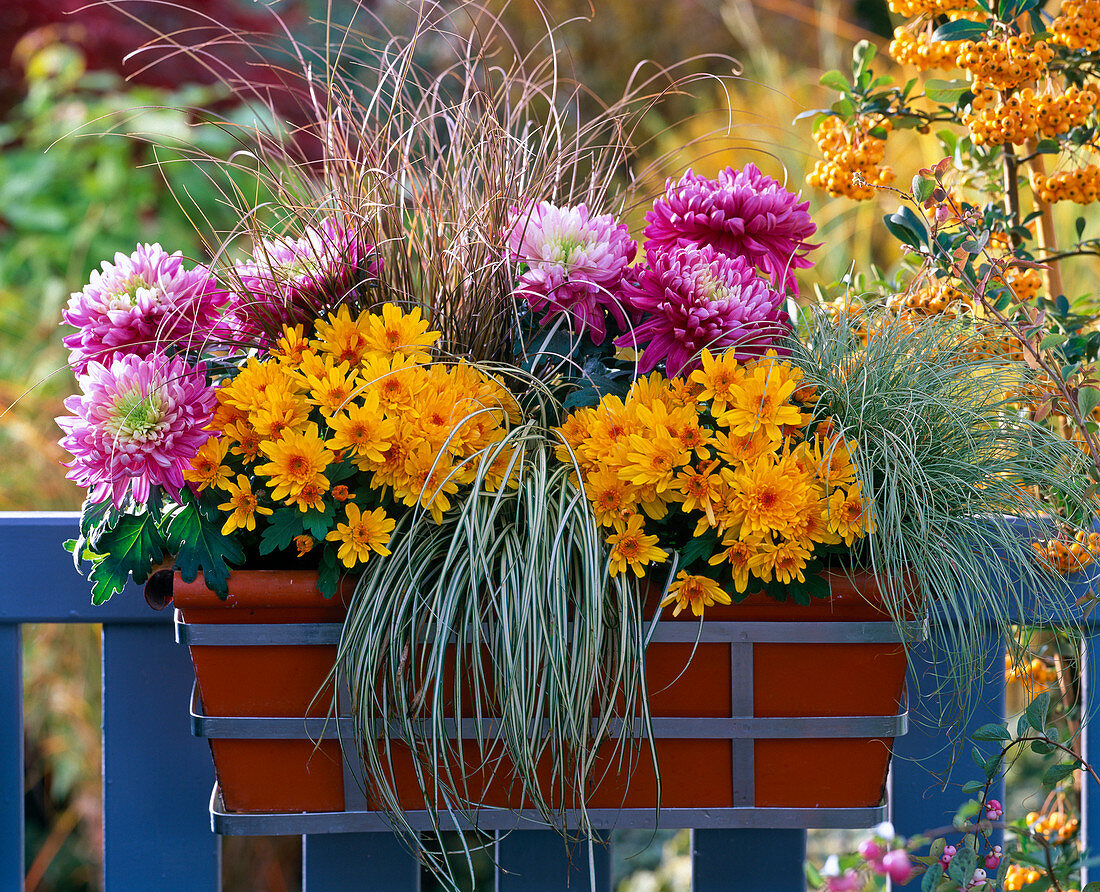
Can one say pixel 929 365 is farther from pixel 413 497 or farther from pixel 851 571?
pixel 413 497

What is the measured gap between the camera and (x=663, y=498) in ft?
2.81

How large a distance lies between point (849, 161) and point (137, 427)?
2.82 ft

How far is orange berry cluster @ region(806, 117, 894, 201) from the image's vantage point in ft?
3.84

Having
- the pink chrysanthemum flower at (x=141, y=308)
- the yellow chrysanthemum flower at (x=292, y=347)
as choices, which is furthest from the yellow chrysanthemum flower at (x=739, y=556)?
the pink chrysanthemum flower at (x=141, y=308)

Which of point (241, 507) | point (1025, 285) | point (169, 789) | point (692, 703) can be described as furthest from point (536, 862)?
point (1025, 285)

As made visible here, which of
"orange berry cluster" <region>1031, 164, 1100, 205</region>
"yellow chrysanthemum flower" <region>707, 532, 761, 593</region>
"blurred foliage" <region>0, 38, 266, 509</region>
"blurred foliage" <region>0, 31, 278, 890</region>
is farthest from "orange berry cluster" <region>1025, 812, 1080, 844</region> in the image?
"blurred foliage" <region>0, 38, 266, 509</region>

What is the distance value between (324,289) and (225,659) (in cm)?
37

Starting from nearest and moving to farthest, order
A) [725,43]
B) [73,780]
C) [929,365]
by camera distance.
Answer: [929,365]
[73,780]
[725,43]

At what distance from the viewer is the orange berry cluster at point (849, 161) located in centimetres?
117

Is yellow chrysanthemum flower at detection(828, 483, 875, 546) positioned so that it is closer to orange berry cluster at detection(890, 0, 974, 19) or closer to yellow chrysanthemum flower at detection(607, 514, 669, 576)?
yellow chrysanthemum flower at detection(607, 514, 669, 576)

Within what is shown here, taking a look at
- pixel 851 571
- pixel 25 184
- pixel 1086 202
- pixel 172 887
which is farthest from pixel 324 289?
pixel 25 184

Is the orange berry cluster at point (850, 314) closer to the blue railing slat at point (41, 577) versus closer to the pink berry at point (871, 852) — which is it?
the pink berry at point (871, 852)

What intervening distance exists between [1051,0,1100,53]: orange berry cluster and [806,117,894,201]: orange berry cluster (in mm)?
211

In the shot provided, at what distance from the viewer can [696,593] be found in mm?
835
